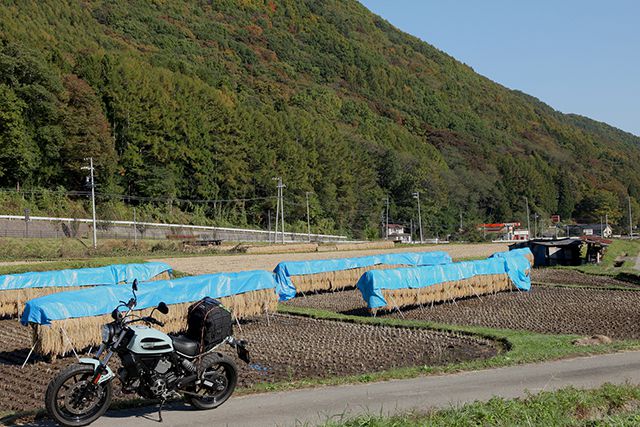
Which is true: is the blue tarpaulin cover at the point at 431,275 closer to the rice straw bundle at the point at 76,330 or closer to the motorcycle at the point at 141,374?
the rice straw bundle at the point at 76,330

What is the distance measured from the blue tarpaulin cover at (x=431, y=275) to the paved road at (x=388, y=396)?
10648 millimetres

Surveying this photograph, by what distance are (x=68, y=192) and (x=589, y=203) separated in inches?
5366

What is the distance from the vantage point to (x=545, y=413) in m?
8.09

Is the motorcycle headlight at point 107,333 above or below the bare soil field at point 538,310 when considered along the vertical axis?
above

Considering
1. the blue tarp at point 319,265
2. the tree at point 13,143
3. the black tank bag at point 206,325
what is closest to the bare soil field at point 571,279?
the blue tarp at point 319,265

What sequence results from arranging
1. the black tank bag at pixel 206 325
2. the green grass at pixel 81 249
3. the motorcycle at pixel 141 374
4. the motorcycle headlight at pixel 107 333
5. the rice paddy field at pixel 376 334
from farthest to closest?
the green grass at pixel 81 249 < the rice paddy field at pixel 376 334 < the black tank bag at pixel 206 325 < the motorcycle headlight at pixel 107 333 < the motorcycle at pixel 141 374

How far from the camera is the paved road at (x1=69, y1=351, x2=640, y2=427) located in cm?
878

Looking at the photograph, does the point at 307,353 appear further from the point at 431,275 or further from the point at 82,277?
the point at 82,277

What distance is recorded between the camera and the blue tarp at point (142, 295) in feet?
49.3

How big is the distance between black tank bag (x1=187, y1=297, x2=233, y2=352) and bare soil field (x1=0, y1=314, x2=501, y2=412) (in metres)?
2.32

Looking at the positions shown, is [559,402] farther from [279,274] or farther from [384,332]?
[279,274]

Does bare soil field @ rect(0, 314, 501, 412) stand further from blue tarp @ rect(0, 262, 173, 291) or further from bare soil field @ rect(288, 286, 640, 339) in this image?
bare soil field @ rect(288, 286, 640, 339)

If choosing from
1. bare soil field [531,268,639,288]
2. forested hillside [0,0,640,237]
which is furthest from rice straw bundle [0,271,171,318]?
forested hillside [0,0,640,237]

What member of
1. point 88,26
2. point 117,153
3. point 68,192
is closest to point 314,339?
point 68,192
